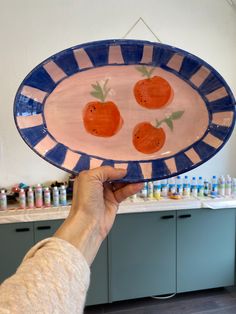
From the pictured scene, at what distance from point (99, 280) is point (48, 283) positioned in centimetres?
178

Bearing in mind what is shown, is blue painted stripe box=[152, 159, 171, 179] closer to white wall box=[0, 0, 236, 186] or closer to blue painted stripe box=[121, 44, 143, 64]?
blue painted stripe box=[121, 44, 143, 64]

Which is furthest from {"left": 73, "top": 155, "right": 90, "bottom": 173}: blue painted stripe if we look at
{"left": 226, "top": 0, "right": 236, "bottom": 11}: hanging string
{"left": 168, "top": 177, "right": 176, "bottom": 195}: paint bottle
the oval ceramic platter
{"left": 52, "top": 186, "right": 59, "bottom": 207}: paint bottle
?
{"left": 226, "top": 0, "right": 236, "bottom": 11}: hanging string

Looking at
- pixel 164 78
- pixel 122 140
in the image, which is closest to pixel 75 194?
pixel 122 140

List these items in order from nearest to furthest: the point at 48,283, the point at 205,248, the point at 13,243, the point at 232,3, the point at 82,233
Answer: the point at 48,283 < the point at 82,233 < the point at 13,243 < the point at 205,248 < the point at 232,3

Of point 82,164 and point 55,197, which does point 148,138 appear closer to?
point 82,164

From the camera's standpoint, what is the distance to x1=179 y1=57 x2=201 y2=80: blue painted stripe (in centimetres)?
80

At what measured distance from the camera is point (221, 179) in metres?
2.38

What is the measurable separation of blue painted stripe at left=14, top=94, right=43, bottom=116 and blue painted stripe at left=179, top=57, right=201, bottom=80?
445mm

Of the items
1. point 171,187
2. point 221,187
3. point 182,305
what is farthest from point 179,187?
point 182,305

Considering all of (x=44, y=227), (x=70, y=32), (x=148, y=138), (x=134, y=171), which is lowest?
(x=44, y=227)

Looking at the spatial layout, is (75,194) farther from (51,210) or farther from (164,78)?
(51,210)

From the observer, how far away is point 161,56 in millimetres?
823

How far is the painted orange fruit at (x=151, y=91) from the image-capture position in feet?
2.86

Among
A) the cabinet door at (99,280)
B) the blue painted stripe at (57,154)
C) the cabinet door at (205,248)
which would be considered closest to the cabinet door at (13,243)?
the cabinet door at (99,280)
